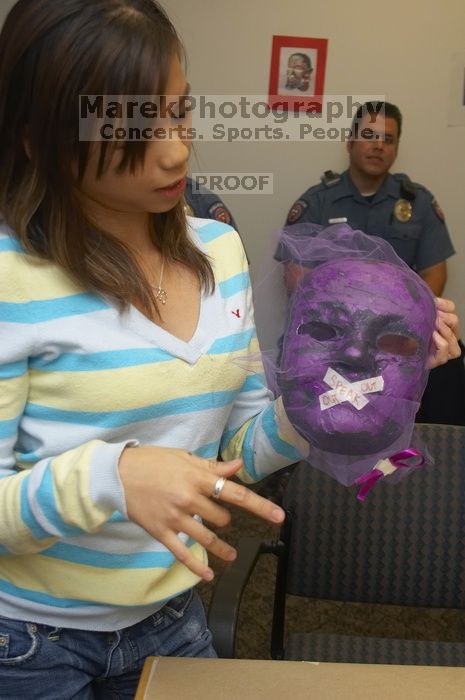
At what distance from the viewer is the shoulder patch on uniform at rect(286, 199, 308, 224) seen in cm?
320

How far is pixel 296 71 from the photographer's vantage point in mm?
3215

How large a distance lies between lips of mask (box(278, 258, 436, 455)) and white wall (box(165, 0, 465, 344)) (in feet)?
7.64

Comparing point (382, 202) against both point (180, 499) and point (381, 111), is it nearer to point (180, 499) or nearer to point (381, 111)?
point (381, 111)

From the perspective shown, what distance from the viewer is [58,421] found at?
0.83 m

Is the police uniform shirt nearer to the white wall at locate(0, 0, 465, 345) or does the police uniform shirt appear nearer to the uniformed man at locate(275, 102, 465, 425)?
the uniformed man at locate(275, 102, 465, 425)

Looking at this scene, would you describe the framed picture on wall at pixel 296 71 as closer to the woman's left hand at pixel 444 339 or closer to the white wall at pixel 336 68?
the white wall at pixel 336 68

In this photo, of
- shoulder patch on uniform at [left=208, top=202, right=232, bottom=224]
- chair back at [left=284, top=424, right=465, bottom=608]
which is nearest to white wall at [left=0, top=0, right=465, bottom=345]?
shoulder patch on uniform at [left=208, top=202, right=232, bottom=224]

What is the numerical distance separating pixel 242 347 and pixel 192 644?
0.41 m

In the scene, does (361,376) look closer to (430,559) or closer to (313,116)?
(430,559)

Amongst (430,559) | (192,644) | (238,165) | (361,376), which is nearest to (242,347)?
(361,376)

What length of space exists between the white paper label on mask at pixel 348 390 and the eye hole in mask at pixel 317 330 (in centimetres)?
6

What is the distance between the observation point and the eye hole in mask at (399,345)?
83cm

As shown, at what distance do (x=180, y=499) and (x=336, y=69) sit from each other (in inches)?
115

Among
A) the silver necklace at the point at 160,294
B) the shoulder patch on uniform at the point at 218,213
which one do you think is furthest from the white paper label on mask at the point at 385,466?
the shoulder patch on uniform at the point at 218,213
